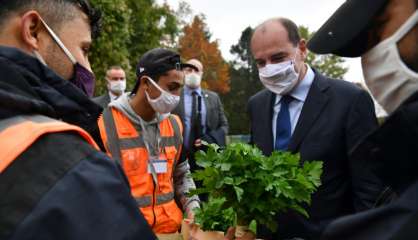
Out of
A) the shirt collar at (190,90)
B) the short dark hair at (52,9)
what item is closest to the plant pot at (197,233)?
the short dark hair at (52,9)

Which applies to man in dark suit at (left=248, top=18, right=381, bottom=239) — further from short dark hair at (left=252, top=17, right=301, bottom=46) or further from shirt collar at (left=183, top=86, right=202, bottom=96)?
shirt collar at (left=183, top=86, right=202, bottom=96)

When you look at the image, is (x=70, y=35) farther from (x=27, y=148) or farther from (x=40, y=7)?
(x=27, y=148)

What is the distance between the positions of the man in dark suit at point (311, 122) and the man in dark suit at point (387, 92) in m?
1.31

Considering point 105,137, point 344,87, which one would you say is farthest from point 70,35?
point 344,87

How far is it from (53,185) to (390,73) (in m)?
1.09

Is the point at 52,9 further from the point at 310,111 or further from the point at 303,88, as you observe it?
the point at 303,88

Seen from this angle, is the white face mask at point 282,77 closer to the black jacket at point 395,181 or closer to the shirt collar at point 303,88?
the shirt collar at point 303,88

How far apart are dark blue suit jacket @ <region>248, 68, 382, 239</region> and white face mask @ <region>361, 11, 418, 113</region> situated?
4.31ft

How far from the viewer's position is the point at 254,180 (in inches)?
95.7

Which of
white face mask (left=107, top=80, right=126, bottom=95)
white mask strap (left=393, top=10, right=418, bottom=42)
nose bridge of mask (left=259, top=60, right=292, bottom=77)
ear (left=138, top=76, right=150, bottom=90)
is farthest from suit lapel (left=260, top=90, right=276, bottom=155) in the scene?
white face mask (left=107, top=80, right=126, bottom=95)

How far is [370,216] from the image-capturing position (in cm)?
126

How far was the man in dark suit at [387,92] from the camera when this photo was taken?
1.24 metres

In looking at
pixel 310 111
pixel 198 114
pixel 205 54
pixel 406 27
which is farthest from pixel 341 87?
pixel 205 54

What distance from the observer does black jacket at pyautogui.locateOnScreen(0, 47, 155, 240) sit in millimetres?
1214
